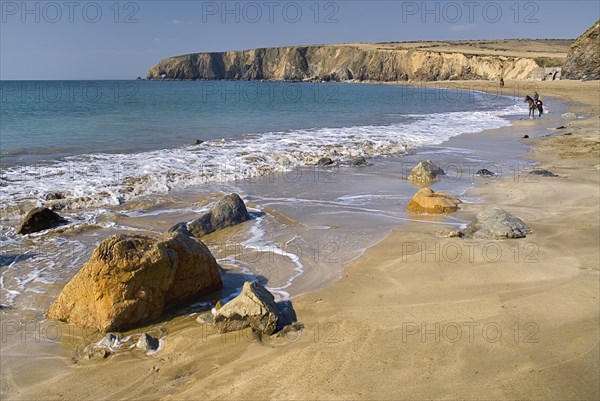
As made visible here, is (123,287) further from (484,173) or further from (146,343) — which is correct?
(484,173)

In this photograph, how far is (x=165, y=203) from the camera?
954 centimetres

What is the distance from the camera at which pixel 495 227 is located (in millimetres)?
6770

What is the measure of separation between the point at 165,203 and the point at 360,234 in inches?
162

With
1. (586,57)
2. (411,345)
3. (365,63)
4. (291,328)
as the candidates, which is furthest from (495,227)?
(365,63)

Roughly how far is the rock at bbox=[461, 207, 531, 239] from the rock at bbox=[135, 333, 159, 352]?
434cm

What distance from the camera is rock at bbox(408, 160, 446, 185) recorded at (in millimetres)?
10993

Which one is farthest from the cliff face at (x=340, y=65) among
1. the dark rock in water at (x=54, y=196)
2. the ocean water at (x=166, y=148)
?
the dark rock in water at (x=54, y=196)

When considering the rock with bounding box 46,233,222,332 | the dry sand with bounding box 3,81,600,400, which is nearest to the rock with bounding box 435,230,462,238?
the dry sand with bounding box 3,81,600,400

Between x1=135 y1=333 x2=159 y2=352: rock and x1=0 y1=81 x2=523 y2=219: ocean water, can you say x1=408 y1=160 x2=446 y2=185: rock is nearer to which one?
x1=0 y1=81 x2=523 y2=219: ocean water

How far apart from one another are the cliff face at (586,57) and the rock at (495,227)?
49.6 metres

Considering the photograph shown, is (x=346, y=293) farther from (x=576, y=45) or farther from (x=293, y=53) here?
(x=293, y=53)

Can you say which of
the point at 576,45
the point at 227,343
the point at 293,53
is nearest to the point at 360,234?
the point at 227,343

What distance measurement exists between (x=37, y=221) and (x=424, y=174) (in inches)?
299

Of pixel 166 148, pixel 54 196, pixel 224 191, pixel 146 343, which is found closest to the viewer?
pixel 146 343
